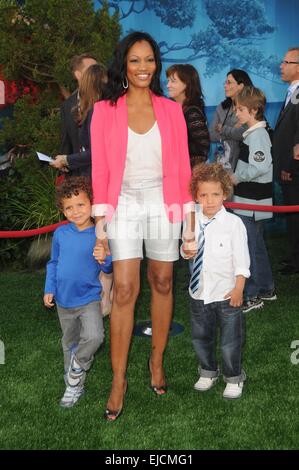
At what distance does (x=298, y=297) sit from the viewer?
227 inches

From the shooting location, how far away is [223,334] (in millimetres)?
3758

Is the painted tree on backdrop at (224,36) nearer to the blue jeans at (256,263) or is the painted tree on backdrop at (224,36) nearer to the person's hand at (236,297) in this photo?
the blue jeans at (256,263)

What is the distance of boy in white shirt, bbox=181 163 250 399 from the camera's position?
3645mm

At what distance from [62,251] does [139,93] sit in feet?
2.84

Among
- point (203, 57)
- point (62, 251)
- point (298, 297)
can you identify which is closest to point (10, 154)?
point (203, 57)

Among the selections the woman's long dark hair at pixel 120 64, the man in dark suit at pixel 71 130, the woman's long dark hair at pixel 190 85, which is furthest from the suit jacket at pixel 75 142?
the woman's long dark hair at pixel 120 64

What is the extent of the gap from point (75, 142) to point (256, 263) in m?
1.65

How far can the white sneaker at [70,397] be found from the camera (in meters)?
3.72

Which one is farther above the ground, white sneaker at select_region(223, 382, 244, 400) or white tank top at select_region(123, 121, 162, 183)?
white tank top at select_region(123, 121, 162, 183)

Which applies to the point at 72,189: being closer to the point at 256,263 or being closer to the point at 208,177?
the point at 208,177

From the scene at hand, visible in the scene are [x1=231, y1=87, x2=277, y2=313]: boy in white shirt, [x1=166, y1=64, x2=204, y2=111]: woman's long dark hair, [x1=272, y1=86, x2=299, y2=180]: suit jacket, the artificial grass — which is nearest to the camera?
the artificial grass

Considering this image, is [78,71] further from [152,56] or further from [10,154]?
[10,154]

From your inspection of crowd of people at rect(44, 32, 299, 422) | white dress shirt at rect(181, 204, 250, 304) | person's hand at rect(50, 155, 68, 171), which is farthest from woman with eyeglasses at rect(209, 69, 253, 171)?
white dress shirt at rect(181, 204, 250, 304)

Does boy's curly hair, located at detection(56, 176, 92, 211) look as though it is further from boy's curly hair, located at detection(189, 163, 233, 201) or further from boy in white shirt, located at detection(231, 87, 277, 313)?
boy in white shirt, located at detection(231, 87, 277, 313)
